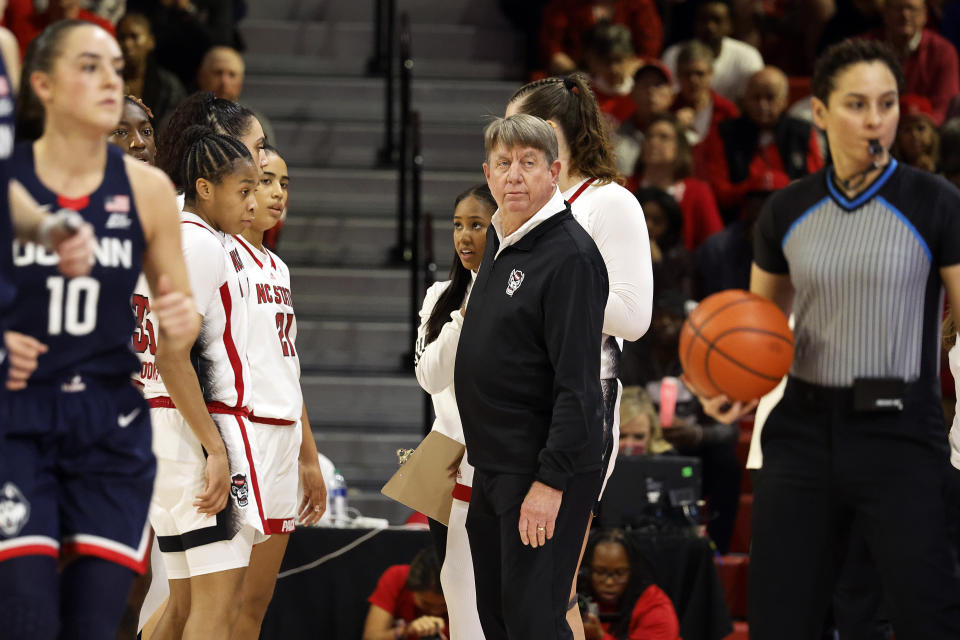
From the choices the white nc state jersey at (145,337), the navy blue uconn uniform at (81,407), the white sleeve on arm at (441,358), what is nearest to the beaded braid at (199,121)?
the white nc state jersey at (145,337)

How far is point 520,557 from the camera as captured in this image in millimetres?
3502

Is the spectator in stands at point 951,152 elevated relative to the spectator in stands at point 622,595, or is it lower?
elevated

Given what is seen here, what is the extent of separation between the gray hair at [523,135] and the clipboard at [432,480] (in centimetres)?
100

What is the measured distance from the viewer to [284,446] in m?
4.16

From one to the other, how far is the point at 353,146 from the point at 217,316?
6.03 meters

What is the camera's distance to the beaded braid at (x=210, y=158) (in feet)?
12.9

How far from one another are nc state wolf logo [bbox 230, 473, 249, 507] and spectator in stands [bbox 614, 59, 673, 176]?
5355 mm

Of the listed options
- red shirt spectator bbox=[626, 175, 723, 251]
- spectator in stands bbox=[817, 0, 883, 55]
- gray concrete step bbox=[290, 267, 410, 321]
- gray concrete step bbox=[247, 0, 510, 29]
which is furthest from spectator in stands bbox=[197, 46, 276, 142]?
spectator in stands bbox=[817, 0, 883, 55]

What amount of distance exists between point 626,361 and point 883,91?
381 centimetres

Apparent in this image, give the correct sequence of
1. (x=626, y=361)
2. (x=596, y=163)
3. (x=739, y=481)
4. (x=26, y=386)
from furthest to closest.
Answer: (x=626, y=361), (x=739, y=481), (x=596, y=163), (x=26, y=386)

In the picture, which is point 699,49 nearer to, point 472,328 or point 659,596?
point 659,596

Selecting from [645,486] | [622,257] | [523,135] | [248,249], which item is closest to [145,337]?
[248,249]

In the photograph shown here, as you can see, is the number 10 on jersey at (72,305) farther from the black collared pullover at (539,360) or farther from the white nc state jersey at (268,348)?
the white nc state jersey at (268,348)

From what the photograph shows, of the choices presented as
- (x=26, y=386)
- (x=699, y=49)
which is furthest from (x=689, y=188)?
(x=26, y=386)
